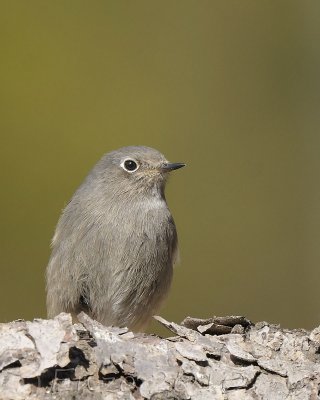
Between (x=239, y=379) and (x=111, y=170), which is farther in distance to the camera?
(x=111, y=170)

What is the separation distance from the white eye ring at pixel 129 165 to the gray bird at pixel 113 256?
0.09 meters

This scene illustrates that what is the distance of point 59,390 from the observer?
2631 mm

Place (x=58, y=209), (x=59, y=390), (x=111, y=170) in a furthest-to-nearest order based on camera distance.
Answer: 1. (x=58, y=209)
2. (x=111, y=170)
3. (x=59, y=390)

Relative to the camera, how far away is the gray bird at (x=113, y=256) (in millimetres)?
3869

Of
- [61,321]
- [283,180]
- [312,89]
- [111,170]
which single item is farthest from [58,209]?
[61,321]

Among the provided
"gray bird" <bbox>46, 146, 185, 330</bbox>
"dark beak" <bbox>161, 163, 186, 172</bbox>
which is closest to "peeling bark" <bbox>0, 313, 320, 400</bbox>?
"gray bird" <bbox>46, 146, 185, 330</bbox>

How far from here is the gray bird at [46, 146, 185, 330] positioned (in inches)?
152

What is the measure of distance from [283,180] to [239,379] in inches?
112

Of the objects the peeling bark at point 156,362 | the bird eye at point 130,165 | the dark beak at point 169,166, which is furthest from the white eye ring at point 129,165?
the peeling bark at point 156,362

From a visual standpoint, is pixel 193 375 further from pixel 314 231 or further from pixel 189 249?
pixel 314 231

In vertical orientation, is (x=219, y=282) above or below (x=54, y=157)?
below

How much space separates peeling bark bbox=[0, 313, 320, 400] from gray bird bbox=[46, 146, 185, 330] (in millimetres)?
847

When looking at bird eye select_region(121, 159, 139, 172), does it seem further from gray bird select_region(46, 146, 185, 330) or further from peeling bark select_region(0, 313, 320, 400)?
peeling bark select_region(0, 313, 320, 400)

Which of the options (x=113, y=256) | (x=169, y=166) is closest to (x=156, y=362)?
(x=113, y=256)
